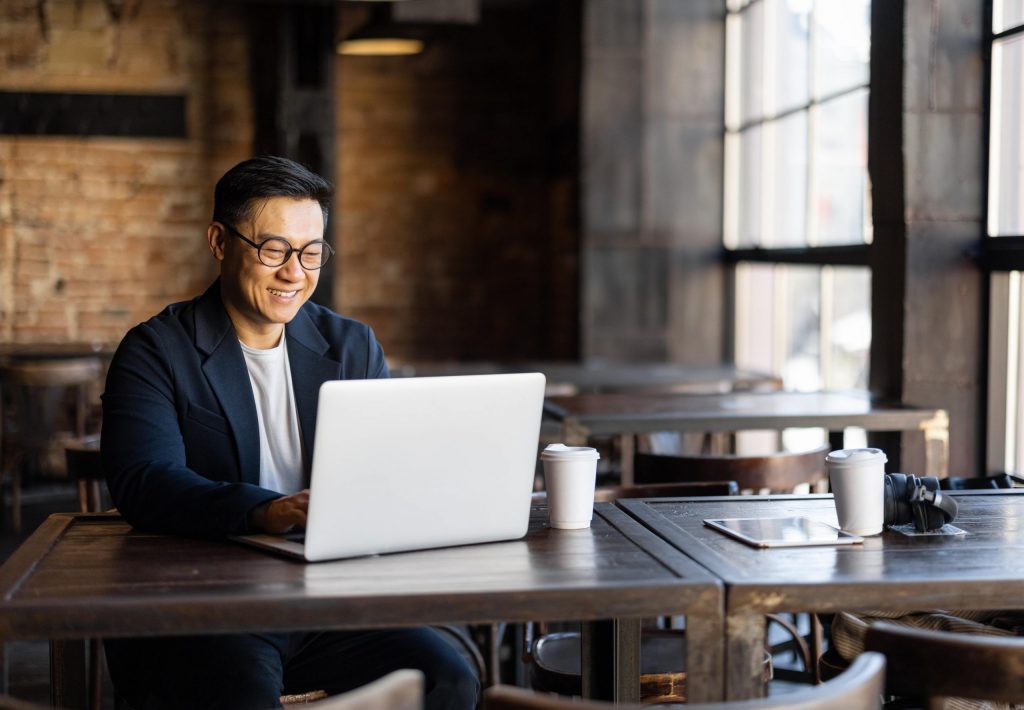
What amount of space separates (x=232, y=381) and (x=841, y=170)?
401cm

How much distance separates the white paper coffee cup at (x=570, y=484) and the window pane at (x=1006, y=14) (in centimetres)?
283

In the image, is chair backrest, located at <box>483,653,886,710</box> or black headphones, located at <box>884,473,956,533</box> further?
black headphones, located at <box>884,473,956,533</box>

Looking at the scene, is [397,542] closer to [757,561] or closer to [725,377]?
[757,561]

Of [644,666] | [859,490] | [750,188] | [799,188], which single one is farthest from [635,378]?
[859,490]

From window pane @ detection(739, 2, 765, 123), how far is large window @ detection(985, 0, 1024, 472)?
2.59 m

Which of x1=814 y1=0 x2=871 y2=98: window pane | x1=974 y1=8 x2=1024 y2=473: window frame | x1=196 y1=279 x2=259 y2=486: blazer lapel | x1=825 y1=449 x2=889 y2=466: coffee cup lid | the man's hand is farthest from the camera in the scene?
x1=814 y1=0 x2=871 y2=98: window pane

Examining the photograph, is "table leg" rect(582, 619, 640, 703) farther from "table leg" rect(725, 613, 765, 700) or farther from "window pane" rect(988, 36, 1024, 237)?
"window pane" rect(988, 36, 1024, 237)

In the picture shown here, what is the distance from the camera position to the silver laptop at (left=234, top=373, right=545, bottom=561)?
1888 mm

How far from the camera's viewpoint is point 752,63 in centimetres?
709

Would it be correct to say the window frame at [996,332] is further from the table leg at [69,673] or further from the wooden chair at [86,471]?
the table leg at [69,673]

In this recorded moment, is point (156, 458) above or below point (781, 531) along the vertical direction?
above

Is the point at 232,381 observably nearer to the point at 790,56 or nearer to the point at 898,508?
the point at 898,508

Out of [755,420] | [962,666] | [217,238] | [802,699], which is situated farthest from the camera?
[755,420]

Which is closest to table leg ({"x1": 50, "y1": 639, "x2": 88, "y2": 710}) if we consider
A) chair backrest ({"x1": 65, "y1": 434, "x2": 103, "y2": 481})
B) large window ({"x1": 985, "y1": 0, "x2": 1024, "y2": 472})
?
chair backrest ({"x1": 65, "y1": 434, "x2": 103, "y2": 481})
